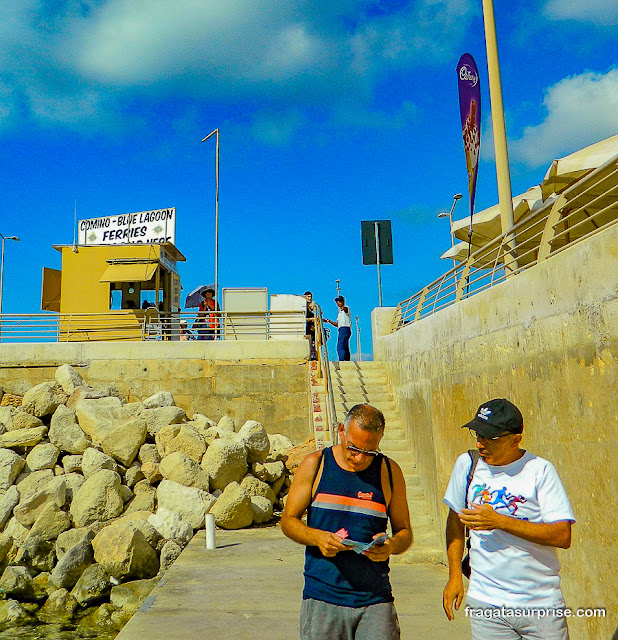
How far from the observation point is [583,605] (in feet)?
17.1

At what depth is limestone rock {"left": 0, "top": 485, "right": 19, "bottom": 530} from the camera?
1155 centimetres

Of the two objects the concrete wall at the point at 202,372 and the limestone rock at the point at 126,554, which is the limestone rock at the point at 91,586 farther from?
the concrete wall at the point at 202,372

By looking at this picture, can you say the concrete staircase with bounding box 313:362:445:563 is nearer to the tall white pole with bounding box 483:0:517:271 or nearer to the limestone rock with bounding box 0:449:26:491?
the tall white pole with bounding box 483:0:517:271

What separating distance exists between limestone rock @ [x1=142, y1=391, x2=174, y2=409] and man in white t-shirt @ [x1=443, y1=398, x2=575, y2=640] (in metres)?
12.2

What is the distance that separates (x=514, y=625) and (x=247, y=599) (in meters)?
4.38

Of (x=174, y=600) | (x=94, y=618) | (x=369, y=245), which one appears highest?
(x=369, y=245)

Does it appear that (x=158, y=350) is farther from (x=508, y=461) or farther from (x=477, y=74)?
(x=508, y=461)

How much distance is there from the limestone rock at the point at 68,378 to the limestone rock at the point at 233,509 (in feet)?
19.6

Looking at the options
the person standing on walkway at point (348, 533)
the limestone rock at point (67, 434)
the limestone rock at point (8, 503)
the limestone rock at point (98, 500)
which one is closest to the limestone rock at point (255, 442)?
the limestone rock at point (98, 500)

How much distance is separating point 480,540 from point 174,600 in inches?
180

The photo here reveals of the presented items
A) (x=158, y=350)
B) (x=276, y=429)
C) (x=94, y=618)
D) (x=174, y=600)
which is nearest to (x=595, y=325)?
(x=174, y=600)

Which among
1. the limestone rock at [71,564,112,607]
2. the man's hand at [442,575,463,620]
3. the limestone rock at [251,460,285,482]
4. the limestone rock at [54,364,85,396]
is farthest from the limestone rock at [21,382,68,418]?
the man's hand at [442,575,463,620]

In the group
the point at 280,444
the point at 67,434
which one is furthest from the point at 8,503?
the point at 280,444

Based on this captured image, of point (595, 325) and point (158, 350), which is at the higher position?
point (158, 350)
